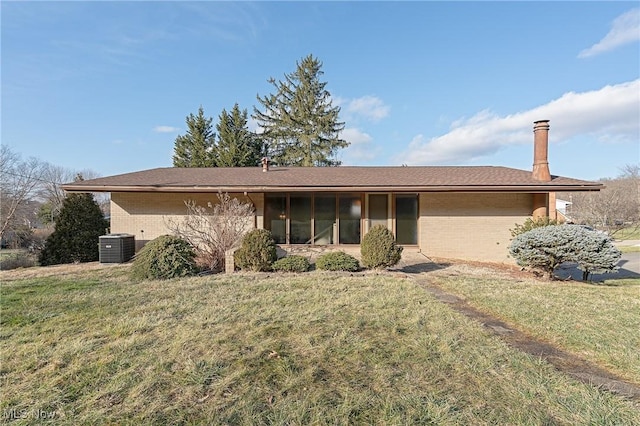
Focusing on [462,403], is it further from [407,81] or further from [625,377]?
[407,81]

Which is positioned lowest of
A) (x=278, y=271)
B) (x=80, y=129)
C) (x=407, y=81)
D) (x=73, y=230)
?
(x=278, y=271)

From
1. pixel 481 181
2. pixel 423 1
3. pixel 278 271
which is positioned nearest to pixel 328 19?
pixel 423 1

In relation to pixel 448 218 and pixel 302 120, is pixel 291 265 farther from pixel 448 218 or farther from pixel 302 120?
pixel 302 120

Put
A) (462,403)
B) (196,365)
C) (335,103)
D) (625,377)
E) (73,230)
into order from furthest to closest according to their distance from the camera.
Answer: (335,103) < (73,230) < (196,365) < (625,377) < (462,403)

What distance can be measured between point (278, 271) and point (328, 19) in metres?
11.1

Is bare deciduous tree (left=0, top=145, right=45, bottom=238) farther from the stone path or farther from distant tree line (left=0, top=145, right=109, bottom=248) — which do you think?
the stone path

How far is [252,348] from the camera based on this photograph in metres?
3.30

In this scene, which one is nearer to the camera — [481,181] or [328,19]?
[481,181]

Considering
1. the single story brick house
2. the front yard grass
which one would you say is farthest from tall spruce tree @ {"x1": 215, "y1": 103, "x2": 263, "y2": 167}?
the front yard grass

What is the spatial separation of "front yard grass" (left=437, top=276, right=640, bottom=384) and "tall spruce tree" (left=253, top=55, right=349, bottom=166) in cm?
2008

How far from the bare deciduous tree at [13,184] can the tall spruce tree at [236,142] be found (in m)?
11.4

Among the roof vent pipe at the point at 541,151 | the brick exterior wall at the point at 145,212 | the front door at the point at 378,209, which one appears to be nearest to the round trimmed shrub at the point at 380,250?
the front door at the point at 378,209

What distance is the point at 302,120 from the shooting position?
26.2 meters

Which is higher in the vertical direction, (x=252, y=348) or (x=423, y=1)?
(x=423, y=1)
